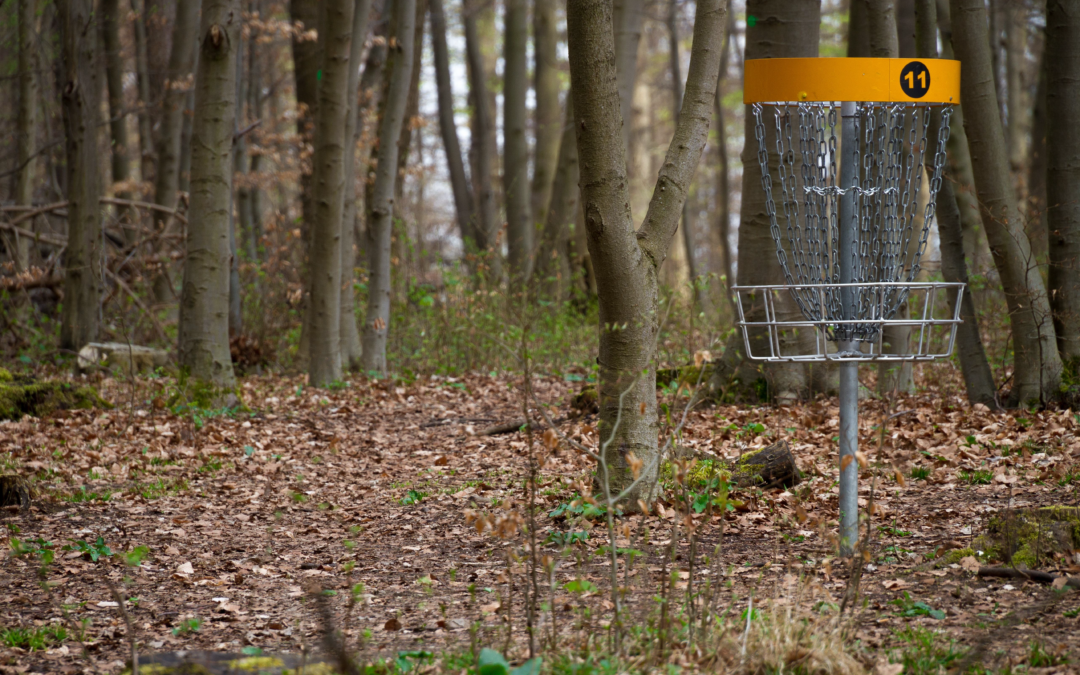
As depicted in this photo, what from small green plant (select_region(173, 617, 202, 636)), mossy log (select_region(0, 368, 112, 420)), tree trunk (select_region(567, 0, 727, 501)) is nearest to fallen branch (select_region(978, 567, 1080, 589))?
tree trunk (select_region(567, 0, 727, 501))

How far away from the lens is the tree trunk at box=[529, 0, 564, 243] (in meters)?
16.6

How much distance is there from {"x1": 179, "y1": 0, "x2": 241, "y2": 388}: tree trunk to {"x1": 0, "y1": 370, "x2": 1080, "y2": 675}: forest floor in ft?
2.58

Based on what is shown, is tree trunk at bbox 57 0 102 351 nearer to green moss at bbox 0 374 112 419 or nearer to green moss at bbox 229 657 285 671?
green moss at bbox 0 374 112 419

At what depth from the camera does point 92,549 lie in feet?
14.4

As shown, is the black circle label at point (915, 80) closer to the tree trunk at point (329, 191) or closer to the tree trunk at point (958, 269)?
the tree trunk at point (958, 269)

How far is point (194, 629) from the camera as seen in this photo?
341 centimetres

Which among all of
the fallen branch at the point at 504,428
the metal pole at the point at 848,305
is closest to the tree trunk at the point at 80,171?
the fallen branch at the point at 504,428

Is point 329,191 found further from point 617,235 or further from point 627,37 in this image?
point 627,37

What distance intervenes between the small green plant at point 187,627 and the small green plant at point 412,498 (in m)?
1.92

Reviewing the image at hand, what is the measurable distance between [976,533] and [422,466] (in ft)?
12.1

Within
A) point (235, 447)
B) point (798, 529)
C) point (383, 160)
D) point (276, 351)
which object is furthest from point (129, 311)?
point (798, 529)

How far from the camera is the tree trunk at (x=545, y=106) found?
16.6 meters

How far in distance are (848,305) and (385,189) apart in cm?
745

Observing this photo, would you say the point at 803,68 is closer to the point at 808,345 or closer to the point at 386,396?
the point at 808,345
